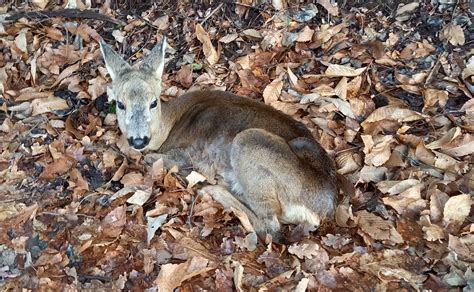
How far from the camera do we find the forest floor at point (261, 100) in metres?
4.11

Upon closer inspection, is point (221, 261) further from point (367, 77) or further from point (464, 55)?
point (464, 55)

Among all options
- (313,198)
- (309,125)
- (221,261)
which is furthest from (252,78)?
(221,261)

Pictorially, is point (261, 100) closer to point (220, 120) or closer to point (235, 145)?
point (220, 120)

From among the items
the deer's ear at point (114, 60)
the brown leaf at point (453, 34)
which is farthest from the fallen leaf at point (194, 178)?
the brown leaf at point (453, 34)

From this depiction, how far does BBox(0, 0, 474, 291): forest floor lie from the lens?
4.11 meters

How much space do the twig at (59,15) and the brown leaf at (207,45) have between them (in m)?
0.96

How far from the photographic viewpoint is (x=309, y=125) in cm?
556

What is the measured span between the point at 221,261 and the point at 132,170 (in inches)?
57.5

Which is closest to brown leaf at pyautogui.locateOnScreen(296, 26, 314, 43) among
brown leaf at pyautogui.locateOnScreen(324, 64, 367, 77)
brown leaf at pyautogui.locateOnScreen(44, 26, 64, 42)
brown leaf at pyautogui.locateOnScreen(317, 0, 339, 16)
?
brown leaf at pyautogui.locateOnScreen(317, 0, 339, 16)

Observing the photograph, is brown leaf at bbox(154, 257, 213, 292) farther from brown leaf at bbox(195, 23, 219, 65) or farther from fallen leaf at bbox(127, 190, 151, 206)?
brown leaf at bbox(195, 23, 219, 65)

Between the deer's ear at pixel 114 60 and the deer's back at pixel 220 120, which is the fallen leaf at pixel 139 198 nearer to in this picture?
the deer's back at pixel 220 120

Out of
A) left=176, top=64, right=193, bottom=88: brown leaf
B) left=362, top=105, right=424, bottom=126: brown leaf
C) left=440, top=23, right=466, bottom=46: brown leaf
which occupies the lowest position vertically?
left=176, top=64, right=193, bottom=88: brown leaf

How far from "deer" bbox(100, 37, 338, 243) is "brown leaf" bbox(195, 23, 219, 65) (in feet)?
2.69

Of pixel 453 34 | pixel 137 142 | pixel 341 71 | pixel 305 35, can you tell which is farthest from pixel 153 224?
pixel 453 34
